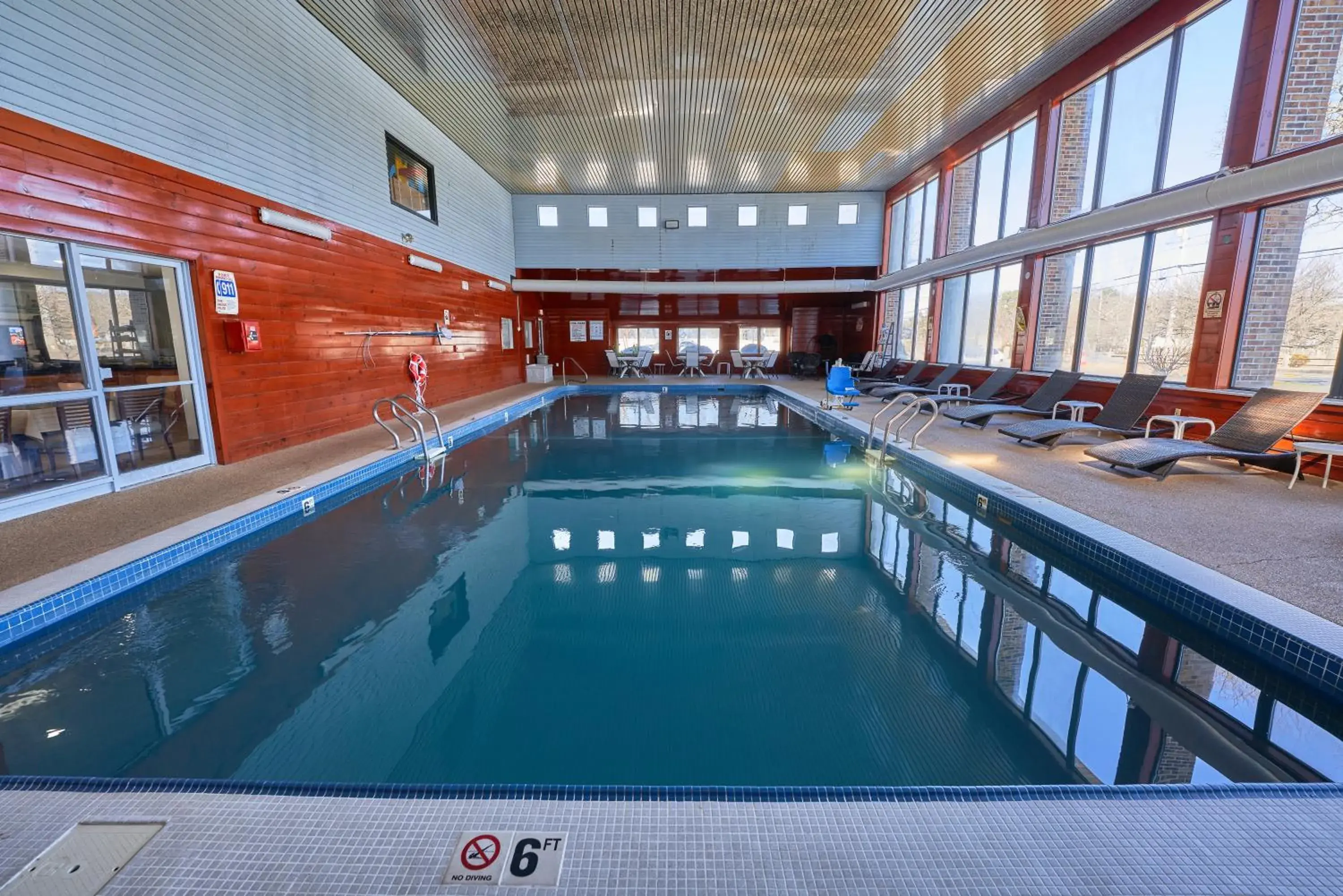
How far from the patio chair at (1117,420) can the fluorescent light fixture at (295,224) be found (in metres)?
6.72

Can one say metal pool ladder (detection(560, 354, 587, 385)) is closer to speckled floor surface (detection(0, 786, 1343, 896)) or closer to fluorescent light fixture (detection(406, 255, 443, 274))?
fluorescent light fixture (detection(406, 255, 443, 274))

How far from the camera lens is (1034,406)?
20.8ft

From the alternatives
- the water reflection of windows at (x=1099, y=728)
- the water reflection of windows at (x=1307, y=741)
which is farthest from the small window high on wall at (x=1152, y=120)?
the water reflection of windows at (x=1099, y=728)

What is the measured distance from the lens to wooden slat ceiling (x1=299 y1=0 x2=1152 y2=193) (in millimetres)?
5340

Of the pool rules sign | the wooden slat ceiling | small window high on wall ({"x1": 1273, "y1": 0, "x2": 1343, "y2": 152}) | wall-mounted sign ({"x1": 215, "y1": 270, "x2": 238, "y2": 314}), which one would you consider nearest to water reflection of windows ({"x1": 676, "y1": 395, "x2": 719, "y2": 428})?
the wooden slat ceiling

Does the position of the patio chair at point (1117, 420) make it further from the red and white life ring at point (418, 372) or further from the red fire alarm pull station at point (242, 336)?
the red fire alarm pull station at point (242, 336)

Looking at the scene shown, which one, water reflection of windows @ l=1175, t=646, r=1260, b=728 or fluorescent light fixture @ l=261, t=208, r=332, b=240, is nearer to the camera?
water reflection of windows @ l=1175, t=646, r=1260, b=728

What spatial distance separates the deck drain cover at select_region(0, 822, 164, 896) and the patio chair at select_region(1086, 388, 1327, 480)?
16.6ft

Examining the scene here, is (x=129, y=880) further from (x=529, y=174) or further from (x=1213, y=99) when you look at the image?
(x=529, y=174)

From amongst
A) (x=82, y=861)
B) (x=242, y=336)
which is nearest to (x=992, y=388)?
(x=242, y=336)

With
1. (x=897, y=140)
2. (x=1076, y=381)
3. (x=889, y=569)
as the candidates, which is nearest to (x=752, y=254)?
(x=897, y=140)

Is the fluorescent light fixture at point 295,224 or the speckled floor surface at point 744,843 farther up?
the fluorescent light fixture at point 295,224

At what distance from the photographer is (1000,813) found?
48.0 inches

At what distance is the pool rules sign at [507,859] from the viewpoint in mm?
1064
